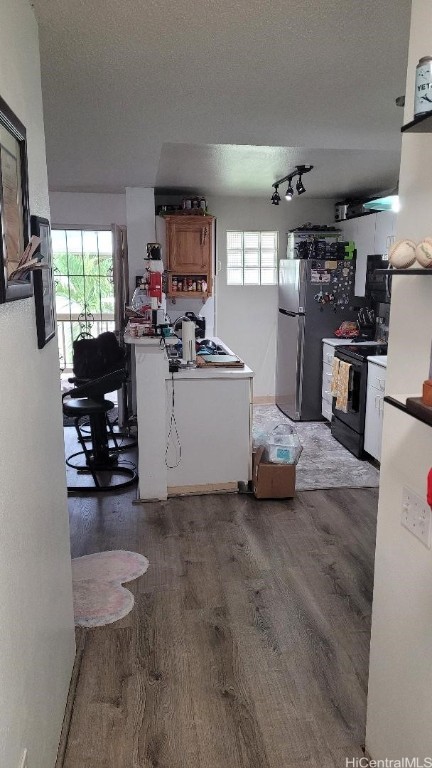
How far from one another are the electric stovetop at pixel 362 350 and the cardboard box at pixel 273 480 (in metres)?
1.40

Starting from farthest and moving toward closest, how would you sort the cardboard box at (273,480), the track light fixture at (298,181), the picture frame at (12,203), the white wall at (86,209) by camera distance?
the white wall at (86,209)
the track light fixture at (298,181)
the cardboard box at (273,480)
the picture frame at (12,203)

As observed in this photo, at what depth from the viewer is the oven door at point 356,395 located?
4.74m

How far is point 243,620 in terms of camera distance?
104 inches

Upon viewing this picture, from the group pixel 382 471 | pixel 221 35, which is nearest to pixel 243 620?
pixel 382 471

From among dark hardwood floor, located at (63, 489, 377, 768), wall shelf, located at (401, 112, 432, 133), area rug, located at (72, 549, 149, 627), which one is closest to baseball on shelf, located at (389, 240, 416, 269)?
wall shelf, located at (401, 112, 432, 133)

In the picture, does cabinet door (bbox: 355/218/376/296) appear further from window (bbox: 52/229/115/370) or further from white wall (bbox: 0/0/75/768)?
white wall (bbox: 0/0/75/768)

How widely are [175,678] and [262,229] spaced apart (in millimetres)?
5258

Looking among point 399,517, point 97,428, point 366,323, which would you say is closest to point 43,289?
point 399,517

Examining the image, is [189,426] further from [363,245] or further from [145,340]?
[363,245]

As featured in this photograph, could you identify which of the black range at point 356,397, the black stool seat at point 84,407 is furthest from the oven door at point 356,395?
the black stool seat at point 84,407

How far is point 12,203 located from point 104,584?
221 cm

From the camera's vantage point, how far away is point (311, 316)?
229 inches

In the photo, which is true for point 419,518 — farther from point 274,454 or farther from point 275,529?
point 274,454

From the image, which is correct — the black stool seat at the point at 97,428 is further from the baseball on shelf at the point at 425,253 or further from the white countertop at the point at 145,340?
the baseball on shelf at the point at 425,253
